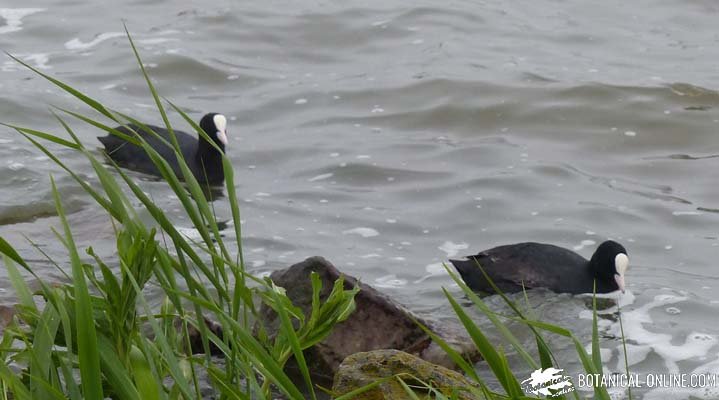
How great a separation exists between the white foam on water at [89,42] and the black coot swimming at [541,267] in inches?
234

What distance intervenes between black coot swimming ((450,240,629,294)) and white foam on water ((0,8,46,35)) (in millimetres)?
6699

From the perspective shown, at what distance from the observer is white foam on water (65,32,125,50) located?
38.6ft

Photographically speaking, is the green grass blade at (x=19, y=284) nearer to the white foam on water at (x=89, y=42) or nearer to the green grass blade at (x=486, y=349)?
the green grass blade at (x=486, y=349)

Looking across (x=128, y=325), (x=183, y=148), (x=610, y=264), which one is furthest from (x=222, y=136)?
(x=128, y=325)

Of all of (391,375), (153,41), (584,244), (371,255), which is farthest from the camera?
(153,41)

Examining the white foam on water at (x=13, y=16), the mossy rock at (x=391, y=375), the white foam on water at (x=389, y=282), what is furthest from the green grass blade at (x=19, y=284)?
the white foam on water at (x=13, y=16)

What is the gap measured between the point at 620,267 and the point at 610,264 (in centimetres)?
9

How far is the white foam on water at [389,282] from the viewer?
6.88 meters

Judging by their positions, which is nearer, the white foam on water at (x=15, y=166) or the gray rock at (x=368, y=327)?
the gray rock at (x=368, y=327)

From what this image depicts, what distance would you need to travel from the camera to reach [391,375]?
377 centimetres

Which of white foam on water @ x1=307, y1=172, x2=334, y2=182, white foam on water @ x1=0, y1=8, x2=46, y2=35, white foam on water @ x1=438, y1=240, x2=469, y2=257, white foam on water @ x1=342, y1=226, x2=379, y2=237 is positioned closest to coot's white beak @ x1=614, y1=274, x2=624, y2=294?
white foam on water @ x1=438, y1=240, x2=469, y2=257

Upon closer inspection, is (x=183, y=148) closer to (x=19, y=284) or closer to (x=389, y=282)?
(x=389, y=282)

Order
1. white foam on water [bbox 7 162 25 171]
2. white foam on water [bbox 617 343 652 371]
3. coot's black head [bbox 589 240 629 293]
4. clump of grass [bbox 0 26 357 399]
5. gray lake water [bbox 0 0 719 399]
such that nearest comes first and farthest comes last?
1. clump of grass [bbox 0 26 357 399]
2. white foam on water [bbox 617 343 652 371]
3. coot's black head [bbox 589 240 629 293]
4. gray lake water [bbox 0 0 719 399]
5. white foam on water [bbox 7 162 25 171]

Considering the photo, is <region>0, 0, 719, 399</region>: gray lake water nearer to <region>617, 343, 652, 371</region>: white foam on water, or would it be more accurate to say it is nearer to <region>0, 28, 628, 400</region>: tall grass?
<region>617, 343, 652, 371</region>: white foam on water
